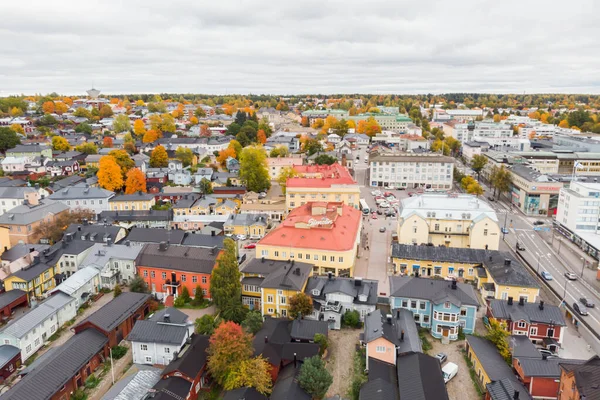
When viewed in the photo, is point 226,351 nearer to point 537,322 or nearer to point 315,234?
point 315,234

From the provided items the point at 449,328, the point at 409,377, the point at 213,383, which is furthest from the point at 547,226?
the point at 213,383

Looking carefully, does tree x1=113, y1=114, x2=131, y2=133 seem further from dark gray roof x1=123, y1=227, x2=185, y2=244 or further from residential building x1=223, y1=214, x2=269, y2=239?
dark gray roof x1=123, y1=227, x2=185, y2=244

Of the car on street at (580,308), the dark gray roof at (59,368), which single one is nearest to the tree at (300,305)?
the dark gray roof at (59,368)

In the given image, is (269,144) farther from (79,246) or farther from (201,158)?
(79,246)

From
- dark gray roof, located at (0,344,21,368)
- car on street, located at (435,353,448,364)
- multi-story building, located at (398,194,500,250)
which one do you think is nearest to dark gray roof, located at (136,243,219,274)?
dark gray roof, located at (0,344,21,368)

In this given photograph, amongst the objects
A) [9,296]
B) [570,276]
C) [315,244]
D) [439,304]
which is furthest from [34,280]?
[570,276]
